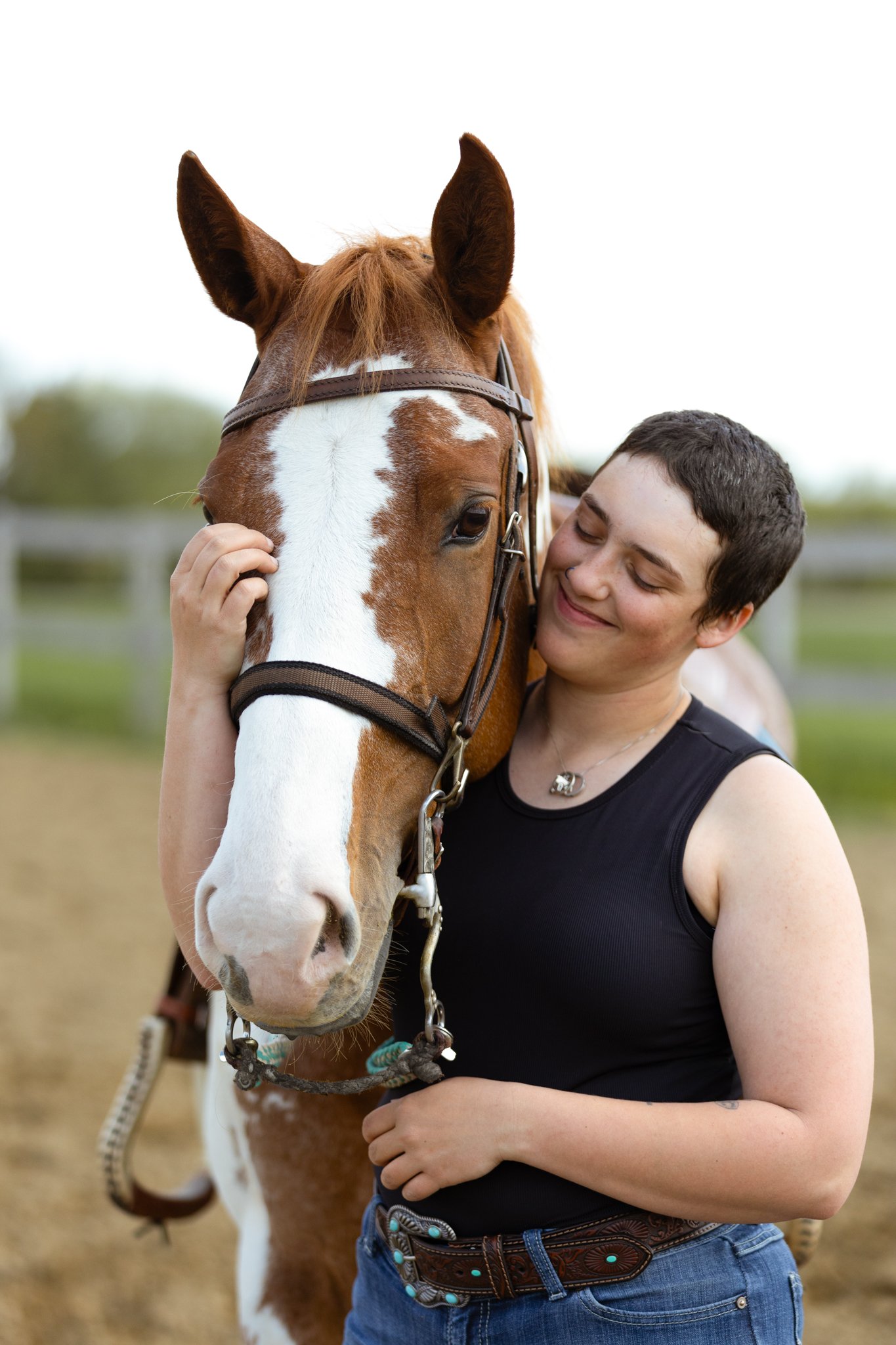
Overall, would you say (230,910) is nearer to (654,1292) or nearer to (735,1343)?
(654,1292)

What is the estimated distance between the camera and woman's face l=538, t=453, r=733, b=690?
135 cm

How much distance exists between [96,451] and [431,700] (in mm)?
29332

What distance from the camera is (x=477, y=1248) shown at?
126 centimetres

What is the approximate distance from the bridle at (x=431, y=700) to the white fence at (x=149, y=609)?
697 cm

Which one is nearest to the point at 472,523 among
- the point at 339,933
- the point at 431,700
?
the point at 431,700

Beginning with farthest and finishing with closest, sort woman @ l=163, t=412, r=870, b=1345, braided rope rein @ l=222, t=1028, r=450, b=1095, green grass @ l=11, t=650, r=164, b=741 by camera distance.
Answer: green grass @ l=11, t=650, r=164, b=741, braided rope rein @ l=222, t=1028, r=450, b=1095, woman @ l=163, t=412, r=870, b=1345

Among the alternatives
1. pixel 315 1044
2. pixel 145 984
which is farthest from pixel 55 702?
pixel 315 1044

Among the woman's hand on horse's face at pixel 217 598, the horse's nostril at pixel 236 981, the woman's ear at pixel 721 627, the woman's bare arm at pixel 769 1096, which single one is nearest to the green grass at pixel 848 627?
the woman's ear at pixel 721 627

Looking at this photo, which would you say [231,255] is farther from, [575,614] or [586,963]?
[586,963]

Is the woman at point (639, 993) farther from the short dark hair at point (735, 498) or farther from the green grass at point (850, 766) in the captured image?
the green grass at point (850, 766)

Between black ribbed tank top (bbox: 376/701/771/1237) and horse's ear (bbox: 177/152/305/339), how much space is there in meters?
0.81

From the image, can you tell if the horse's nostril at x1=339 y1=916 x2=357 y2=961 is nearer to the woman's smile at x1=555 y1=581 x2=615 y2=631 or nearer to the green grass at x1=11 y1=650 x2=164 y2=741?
the woman's smile at x1=555 y1=581 x2=615 y2=631

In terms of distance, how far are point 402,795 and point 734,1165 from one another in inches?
21.0

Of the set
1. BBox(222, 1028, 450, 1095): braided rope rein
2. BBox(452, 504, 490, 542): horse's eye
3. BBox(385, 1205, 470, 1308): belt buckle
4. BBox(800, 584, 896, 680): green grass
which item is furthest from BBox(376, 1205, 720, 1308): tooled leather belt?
BBox(800, 584, 896, 680): green grass
